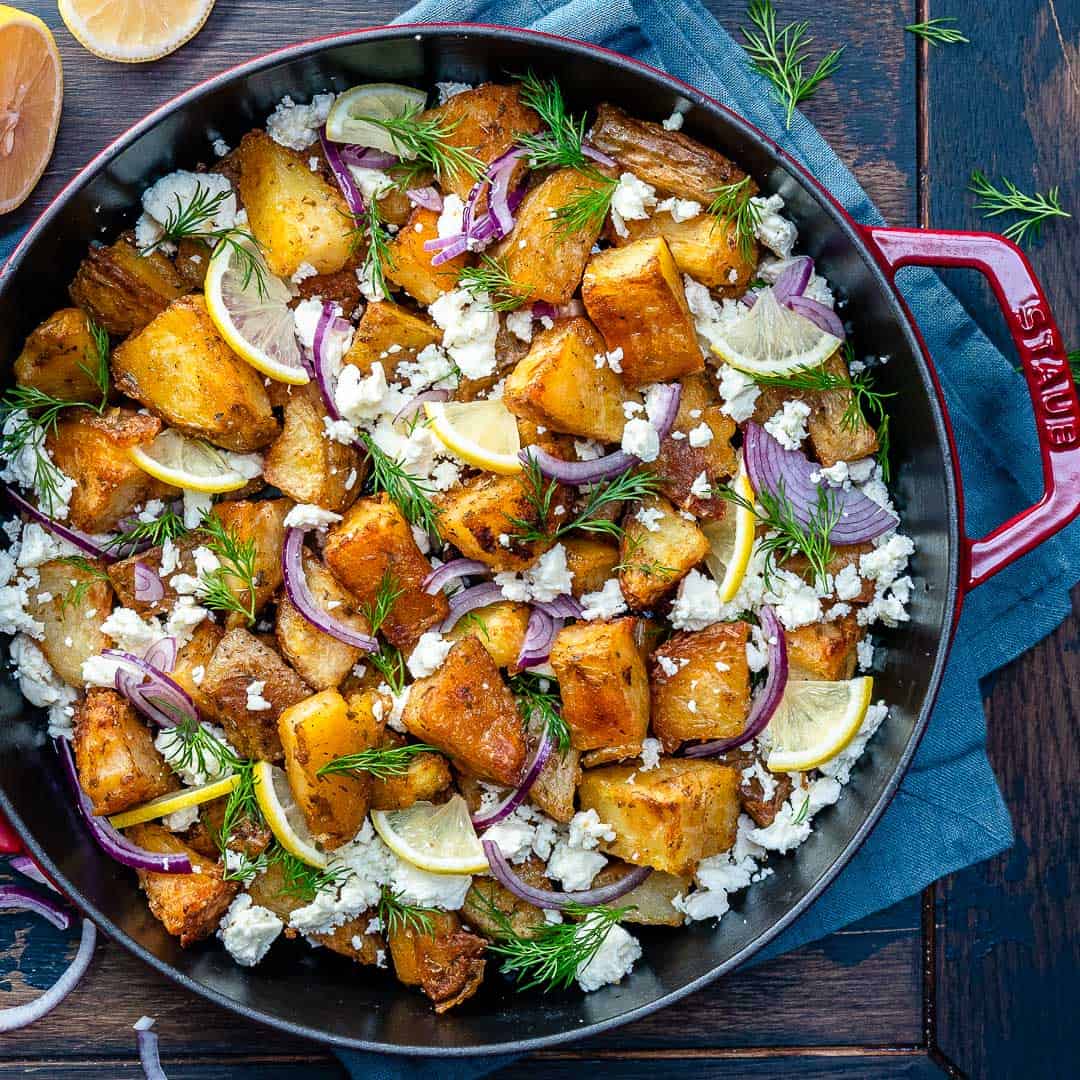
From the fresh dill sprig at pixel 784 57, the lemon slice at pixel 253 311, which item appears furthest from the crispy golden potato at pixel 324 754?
the fresh dill sprig at pixel 784 57

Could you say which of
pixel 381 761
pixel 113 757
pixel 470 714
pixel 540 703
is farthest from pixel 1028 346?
A: pixel 113 757

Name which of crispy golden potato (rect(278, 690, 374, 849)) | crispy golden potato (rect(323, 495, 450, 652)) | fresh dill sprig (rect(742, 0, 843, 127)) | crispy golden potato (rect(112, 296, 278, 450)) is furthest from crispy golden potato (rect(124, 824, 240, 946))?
fresh dill sprig (rect(742, 0, 843, 127))

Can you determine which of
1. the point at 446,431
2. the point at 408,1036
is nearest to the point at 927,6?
the point at 446,431

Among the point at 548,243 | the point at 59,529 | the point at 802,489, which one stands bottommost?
the point at 802,489

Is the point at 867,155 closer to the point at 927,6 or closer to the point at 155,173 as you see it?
the point at 927,6

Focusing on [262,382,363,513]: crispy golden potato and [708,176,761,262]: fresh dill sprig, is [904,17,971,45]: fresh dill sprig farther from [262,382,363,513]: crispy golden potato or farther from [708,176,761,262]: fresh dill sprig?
[262,382,363,513]: crispy golden potato

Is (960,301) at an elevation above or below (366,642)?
above

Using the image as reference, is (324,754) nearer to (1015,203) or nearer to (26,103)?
(26,103)
